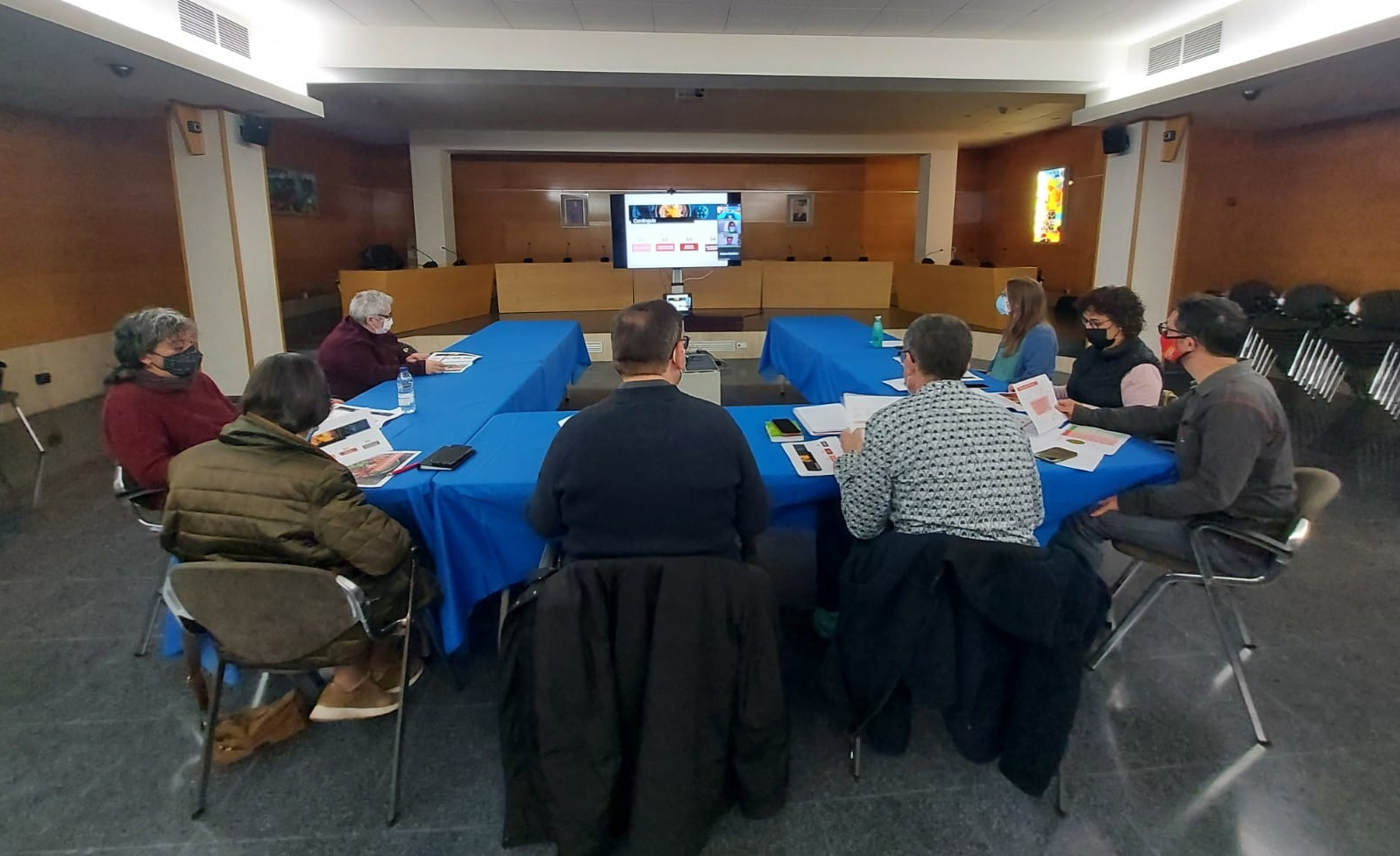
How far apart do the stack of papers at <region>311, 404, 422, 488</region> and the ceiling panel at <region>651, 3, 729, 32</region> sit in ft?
12.1

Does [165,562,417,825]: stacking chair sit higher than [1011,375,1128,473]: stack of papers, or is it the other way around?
[1011,375,1128,473]: stack of papers

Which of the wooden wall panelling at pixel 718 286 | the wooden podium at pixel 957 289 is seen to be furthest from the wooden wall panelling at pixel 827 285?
the wooden podium at pixel 957 289

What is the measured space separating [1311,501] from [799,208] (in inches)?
369

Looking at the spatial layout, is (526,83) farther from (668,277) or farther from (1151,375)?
(1151,375)

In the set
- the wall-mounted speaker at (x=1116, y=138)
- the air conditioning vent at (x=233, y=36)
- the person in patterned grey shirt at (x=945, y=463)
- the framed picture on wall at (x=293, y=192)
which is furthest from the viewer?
the framed picture on wall at (x=293, y=192)

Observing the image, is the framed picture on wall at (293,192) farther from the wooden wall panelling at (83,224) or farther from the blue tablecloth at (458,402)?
the blue tablecloth at (458,402)

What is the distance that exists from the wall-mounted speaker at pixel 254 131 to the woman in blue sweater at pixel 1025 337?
561 centimetres

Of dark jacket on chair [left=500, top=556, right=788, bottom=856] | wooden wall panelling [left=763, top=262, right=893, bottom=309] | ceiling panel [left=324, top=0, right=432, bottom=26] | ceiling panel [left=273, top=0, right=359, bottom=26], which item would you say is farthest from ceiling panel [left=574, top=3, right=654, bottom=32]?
dark jacket on chair [left=500, top=556, right=788, bottom=856]

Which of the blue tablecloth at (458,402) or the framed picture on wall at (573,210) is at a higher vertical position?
the framed picture on wall at (573,210)

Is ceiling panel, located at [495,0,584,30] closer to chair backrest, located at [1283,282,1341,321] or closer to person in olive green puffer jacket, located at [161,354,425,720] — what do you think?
person in olive green puffer jacket, located at [161,354,425,720]

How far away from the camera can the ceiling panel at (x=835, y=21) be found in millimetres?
5027

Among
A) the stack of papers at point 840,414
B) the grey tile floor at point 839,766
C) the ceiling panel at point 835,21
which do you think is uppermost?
the ceiling panel at point 835,21

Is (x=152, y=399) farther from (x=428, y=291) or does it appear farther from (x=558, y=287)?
(x=558, y=287)

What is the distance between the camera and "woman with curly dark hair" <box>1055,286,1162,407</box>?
8.28 ft
